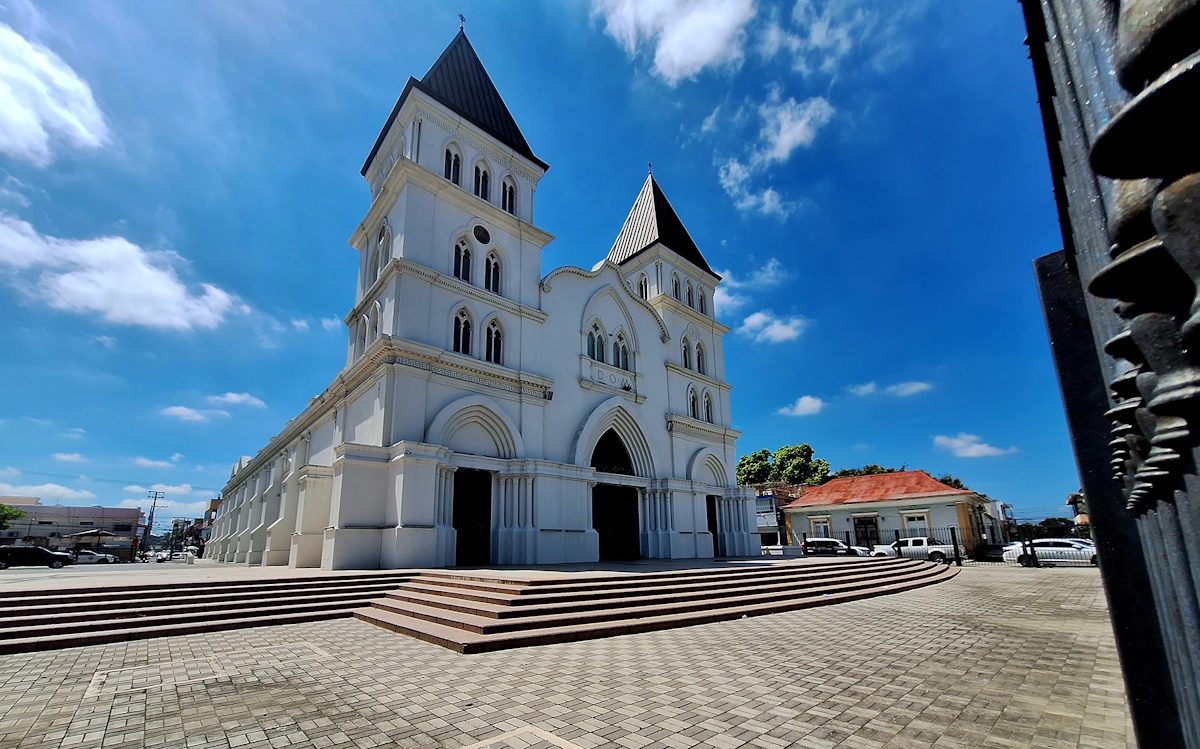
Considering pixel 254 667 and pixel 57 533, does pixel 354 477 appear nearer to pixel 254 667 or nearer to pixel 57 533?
pixel 254 667

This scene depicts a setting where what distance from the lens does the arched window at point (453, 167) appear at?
19531 millimetres

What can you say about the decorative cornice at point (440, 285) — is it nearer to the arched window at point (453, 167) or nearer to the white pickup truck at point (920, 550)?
the arched window at point (453, 167)

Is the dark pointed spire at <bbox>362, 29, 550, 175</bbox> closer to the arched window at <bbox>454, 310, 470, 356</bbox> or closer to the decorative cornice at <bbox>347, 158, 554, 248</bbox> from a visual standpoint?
the decorative cornice at <bbox>347, 158, 554, 248</bbox>

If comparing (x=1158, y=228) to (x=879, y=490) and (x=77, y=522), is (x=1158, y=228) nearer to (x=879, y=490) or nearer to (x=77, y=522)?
(x=879, y=490)

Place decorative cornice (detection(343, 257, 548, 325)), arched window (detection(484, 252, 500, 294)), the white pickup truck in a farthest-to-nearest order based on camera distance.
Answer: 1. the white pickup truck
2. arched window (detection(484, 252, 500, 294))
3. decorative cornice (detection(343, 257, 548, 325))

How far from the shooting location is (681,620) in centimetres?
941

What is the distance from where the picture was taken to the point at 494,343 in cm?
1919

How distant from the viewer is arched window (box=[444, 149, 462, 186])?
64.1ft

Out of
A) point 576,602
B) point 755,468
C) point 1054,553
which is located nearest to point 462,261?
point 576,602

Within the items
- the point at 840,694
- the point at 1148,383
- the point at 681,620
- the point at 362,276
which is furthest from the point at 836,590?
the point at 362,276

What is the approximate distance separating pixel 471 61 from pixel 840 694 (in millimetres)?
24906

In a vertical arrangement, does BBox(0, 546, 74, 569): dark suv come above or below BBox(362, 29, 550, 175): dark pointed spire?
below

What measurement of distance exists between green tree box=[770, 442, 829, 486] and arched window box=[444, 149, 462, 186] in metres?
49.3

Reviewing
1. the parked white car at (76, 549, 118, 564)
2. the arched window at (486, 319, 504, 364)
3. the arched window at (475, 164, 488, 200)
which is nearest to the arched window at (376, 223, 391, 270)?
the arched window at (475, 164, 488, 200)
